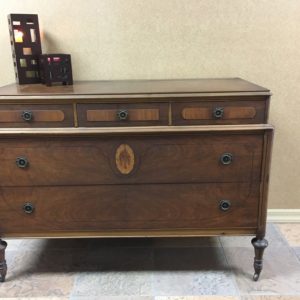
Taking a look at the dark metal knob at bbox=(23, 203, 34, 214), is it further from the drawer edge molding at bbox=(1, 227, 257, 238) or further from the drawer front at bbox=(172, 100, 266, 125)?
the drawer front at bbox=(172, 100, 266, 125)

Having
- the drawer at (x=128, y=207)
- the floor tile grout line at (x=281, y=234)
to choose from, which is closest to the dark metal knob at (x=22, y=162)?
the drawer at (x=128, y=207)

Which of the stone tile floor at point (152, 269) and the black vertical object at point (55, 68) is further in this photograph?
the black vertical object at point (55, 68)

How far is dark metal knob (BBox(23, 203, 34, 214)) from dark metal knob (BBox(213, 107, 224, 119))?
0.92m

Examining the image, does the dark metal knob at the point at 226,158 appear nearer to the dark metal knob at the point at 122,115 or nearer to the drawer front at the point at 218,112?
the drawer front at the point at 218,112

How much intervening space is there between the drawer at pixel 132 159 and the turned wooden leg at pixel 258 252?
1.03 feet

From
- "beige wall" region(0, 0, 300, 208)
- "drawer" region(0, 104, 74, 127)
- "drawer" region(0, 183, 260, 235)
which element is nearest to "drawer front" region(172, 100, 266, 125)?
"drawer" region(0, 183, 260, 235)

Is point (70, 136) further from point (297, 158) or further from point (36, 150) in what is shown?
point (297, 158)

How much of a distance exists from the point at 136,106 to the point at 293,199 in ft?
4.31

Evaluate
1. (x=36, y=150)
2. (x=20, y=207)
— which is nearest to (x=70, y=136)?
(x=36, y=150)

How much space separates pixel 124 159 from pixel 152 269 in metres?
0.65

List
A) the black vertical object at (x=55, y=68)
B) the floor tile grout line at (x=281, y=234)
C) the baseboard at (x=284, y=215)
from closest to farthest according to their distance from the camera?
the black vertical object at (x=55, y=68) → the floor tile grout line at (x=281, y=234) → the baseboard at (x=284, y=215)

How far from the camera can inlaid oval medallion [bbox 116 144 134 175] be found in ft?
4.82

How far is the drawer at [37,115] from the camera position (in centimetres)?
142

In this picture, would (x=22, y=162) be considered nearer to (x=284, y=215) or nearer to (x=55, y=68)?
(x=55, y=68)
